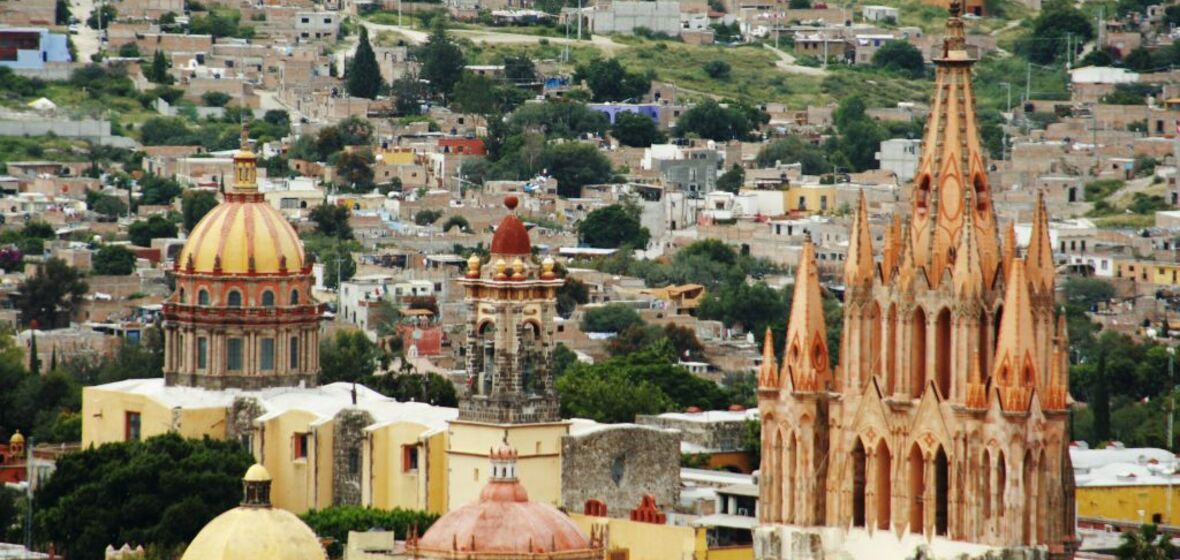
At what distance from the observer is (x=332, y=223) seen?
535 ft

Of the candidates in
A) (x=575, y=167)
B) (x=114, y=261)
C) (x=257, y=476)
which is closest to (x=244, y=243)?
(x=257, y=476)

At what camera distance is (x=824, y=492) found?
221 ft

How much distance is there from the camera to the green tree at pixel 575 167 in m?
190

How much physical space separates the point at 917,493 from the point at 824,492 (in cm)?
173

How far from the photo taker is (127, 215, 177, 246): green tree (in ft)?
528

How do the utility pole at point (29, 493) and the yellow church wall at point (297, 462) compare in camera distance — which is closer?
the utility pole at point (29, 493)

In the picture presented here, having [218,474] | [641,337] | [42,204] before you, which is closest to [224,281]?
[218,474]

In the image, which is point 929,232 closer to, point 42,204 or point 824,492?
point 824,492

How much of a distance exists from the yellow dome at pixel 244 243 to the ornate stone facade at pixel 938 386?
3114 centimetres

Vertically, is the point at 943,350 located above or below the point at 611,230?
above

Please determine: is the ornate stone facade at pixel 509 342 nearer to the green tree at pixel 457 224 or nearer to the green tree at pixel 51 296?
the green tree at pixel 51 296

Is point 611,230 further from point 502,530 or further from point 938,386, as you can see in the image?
point 502,530

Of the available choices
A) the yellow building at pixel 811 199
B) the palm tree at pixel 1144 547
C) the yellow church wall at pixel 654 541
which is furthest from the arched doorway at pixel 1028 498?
the yellow building at pixel 811 199

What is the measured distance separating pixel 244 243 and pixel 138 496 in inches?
398
